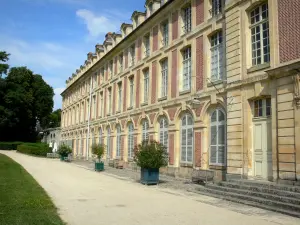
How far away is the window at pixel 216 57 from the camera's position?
13984 millimetres

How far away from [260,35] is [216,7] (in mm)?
3721

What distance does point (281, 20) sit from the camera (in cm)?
1052

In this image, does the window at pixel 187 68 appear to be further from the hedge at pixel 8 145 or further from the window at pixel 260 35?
the hedge at pixel 8 145

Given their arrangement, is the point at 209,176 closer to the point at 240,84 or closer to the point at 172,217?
the point at 240,84

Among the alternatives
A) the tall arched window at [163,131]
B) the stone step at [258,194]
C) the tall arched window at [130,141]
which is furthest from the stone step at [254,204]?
the tall arched window at [130,141]

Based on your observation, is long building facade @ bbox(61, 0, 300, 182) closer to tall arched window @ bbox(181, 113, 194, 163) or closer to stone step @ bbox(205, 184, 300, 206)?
tall arched window @ bbox(181, 113, 194, 163)

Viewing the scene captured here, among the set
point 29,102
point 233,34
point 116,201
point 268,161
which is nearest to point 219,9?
point 233,34

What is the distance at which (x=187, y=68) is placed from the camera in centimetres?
1644

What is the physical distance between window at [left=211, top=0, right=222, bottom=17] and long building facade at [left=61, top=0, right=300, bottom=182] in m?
0.05

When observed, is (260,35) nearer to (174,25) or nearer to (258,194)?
(258,194)

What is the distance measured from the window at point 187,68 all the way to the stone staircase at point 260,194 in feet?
20.2

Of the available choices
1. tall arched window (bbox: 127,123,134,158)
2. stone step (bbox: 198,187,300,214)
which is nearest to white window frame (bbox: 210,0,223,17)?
stone step (bbox: 198,187,300,214)

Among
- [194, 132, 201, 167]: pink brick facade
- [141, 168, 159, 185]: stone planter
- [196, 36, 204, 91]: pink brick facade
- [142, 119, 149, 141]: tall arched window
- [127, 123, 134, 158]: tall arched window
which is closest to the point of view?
[141, 168, 159, 185]: stone planter

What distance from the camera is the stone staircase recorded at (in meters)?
8.26
